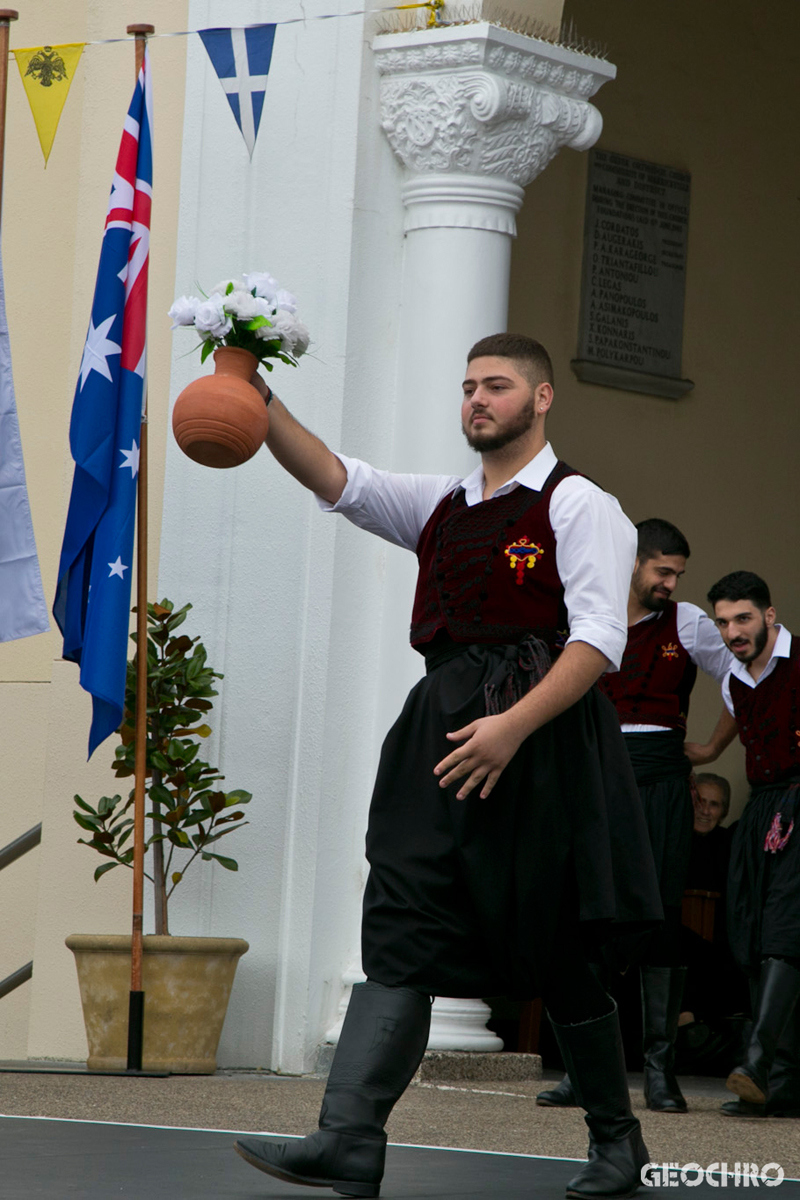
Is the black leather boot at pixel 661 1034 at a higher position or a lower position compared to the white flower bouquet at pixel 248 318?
lower

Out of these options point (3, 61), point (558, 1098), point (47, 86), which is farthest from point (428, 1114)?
point (3, 61)

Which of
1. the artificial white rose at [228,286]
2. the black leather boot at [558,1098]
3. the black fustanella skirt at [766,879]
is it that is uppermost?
the artificial white rose at [228,286]

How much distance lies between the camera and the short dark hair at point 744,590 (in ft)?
19.7

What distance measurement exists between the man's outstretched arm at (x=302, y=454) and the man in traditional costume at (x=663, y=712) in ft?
7.17

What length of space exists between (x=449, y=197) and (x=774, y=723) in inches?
81.0

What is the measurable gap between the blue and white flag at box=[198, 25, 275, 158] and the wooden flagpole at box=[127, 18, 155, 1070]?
0.81 feet

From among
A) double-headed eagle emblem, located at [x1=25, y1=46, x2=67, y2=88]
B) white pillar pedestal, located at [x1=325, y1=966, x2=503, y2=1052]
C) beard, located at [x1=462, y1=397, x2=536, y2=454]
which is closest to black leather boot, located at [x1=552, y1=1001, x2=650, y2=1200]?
beard, located at [x1=462, y1=397, x2=536, y2=454]

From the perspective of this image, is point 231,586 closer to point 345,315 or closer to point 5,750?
point 345,315

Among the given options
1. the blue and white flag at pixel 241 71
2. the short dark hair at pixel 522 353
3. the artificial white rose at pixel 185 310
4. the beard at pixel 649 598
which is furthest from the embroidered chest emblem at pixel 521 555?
the blue and white flag at pixel 241 71

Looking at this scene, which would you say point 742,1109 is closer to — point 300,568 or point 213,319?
point 300,568

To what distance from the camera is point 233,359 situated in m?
4.07

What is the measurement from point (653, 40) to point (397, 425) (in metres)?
3.35

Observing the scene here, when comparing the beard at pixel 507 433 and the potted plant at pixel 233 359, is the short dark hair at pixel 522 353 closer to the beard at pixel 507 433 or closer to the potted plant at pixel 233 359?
the beard at pixel 507 433

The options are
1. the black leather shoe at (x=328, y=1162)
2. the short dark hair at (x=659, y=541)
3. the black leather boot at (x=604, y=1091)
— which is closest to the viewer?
the black leather shoe at (x=328, y=1162)
